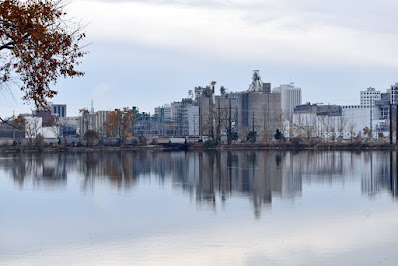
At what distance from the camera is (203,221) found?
573 inches

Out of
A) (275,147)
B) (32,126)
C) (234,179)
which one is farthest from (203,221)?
(32,126)

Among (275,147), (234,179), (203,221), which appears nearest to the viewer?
(203,221)

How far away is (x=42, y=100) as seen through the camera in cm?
1048

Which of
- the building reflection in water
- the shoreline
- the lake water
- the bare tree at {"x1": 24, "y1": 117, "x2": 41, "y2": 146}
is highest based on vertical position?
the bare tree at {"x1": 24, "y1": 117, "x2": 41, "y2": 146}

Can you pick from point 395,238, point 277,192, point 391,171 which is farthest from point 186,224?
point 391,171

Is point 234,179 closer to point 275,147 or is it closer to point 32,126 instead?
point 275,147

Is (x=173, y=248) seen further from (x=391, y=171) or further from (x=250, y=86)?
(x=250, y=86)

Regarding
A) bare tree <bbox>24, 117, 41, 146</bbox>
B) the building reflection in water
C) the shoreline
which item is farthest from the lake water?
bare tree <bbox>24, 117, 41, 146</bbox>

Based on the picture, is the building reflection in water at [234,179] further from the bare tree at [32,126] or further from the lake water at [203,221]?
the bare tree at [32,126]

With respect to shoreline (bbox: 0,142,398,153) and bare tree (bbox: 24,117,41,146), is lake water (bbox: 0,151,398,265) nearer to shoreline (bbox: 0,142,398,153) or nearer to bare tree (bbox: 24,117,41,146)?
shoreline (bbox: 0,142,398,153)

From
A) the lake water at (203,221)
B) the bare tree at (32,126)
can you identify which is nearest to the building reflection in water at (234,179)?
the lake water at (203,221)

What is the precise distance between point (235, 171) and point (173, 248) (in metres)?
17.8

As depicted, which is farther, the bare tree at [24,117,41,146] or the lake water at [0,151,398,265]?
the bare tree at [24,117,41,146]

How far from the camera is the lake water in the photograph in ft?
36.4
